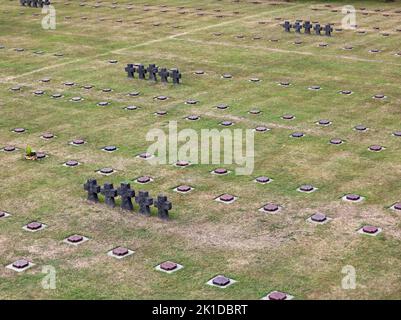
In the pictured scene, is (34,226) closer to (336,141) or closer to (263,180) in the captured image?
(263,180)

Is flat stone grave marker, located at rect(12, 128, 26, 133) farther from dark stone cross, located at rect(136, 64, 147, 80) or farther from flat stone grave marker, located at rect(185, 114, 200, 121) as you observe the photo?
dark stone cross, located at rect(136, 64, 147, 80)

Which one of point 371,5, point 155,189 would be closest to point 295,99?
point 155,189

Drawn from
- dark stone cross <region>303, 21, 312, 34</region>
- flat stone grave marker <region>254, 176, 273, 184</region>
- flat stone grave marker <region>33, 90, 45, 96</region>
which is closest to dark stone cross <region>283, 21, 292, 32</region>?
dark stone cross <region>303, 21, 312, 34</region>

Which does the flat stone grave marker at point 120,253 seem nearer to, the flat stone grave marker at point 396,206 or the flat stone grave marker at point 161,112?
the flat stone grave marker at point 396,206

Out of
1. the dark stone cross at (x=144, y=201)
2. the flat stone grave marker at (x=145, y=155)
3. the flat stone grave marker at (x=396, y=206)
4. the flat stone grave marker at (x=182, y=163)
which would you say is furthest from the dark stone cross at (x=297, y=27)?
the dark stone cross at (x=144, y=201)

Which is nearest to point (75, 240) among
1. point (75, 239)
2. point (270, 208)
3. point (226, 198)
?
point (75, 239)
